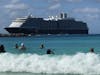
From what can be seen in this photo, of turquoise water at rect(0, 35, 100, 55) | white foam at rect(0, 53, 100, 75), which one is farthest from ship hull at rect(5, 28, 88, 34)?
white foam at rect(0, 53, 100, 75)

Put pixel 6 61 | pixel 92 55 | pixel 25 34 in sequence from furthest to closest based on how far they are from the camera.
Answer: pixel 25 34 → pixel 6 61 → pixel 92 55

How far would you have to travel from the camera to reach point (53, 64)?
17.5 meters

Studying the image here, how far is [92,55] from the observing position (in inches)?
683

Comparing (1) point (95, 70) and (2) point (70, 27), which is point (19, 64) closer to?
(1) point (95, 70)

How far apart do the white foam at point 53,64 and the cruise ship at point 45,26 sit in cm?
12703

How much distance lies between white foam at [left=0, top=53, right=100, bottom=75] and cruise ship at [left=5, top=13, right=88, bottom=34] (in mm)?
127028

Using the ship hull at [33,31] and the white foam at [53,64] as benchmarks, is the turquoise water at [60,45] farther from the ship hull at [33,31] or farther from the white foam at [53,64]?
the ship hull at [33,31]


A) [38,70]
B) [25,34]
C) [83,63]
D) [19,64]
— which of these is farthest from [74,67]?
[25,34]

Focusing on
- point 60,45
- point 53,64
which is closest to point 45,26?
point 60,45

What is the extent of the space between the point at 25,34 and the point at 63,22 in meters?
15.9

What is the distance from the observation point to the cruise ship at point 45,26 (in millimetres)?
147500

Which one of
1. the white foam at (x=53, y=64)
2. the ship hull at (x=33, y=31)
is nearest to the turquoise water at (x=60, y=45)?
the white foam at (x=53, y=64)

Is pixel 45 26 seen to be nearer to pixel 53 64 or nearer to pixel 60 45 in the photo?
pixel 60 45

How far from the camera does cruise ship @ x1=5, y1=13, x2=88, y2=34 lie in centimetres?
14750
